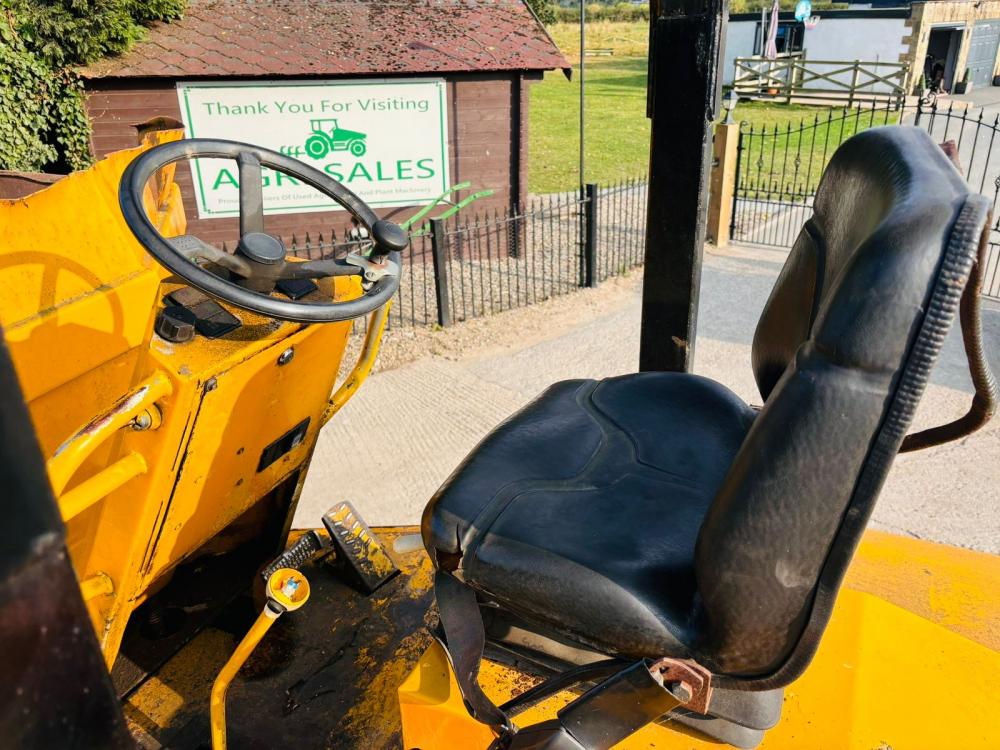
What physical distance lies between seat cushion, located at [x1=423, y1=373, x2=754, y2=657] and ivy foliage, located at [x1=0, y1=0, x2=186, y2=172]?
20.8 feet

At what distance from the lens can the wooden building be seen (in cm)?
675

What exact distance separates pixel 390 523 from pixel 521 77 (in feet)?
17.5

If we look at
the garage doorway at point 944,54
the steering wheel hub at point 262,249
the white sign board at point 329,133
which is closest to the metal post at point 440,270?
the white sign board at point 329,133

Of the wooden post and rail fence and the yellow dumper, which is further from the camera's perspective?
the wooden post and rail fence

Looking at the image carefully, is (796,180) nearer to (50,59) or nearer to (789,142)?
(789,142)

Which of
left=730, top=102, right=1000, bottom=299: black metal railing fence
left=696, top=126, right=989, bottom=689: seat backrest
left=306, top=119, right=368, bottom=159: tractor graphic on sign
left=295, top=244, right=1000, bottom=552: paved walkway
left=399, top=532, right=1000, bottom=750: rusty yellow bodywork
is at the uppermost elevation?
left=696, top=126, right=989, bottom=689: seat backrest

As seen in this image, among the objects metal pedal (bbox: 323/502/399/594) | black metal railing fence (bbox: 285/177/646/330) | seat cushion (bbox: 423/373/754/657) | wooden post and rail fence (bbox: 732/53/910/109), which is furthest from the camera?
wooden post and rail fence (bbox: 732/53/910/109)

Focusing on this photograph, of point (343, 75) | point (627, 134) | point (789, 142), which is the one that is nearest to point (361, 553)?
point (343, 75)

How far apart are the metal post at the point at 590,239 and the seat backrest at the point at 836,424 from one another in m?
5.48

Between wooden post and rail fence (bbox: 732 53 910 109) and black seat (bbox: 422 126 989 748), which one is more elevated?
black seat (bbox: 422 126 989 748)

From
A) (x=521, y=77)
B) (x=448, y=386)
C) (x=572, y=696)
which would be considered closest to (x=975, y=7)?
(x=521, y=77)

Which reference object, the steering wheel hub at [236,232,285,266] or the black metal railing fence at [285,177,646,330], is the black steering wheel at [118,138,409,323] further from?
the black metal railing fence at [285,177,646,330]

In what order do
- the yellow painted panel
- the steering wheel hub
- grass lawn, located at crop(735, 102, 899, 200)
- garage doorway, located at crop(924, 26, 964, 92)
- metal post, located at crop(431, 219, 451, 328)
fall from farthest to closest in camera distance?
garage doorway, located at crop(924, 26, 964, 92) < grass lawn, located at crop(735, 102, 899, 200) < metal post, located at crop(431, 219, 451, 328) < the steering wheel hub < the yellow painted panel

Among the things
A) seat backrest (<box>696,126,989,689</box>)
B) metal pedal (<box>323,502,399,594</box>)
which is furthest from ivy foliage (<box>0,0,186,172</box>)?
seat backrest (<box>696,126,989,689</box>)
